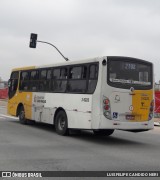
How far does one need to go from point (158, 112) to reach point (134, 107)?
12354 mm

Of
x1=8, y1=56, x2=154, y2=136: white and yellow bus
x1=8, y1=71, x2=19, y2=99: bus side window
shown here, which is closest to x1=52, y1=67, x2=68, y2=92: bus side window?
x1=8, y1=56, x2=154, y2=136: white and yellow bus

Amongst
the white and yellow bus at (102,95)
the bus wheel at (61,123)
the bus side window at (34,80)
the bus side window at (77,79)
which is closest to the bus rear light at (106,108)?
the white and yellow bus at (102,95)

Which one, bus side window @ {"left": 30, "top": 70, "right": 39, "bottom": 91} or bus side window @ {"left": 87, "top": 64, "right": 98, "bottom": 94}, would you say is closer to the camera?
bus side window @ {"left": 87, "top": 64, "right": 98, "bottom": 94}

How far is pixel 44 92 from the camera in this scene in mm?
16578

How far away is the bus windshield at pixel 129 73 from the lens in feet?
42.6

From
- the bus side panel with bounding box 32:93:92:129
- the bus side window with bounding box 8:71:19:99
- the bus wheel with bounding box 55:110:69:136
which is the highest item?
the bus side window with bounding box 8:71:19:99

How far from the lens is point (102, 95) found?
503 inches

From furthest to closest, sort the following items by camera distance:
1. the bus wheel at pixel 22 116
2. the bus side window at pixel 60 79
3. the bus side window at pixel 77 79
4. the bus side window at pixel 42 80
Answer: the bus wheel at pixel 22 116 → the bus side window at pixel 42 80 → the bus side window at pixel 60 79 → the bus side window at pixel 77 79

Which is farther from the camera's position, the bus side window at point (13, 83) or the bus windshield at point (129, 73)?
the bus side window at point (13, 83)

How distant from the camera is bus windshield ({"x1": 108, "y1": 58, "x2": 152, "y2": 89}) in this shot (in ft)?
42.6

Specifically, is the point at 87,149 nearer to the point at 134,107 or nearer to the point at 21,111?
the point at 134,107

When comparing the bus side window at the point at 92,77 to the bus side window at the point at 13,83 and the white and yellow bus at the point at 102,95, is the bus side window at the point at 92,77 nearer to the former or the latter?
the white and yellow bus at the point at 102,95

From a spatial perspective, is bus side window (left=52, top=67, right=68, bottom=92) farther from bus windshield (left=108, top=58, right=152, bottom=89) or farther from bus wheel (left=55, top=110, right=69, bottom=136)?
bus windshield (left=108, top=58, right=152, bottom=89)

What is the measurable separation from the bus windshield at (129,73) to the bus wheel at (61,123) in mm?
2701
